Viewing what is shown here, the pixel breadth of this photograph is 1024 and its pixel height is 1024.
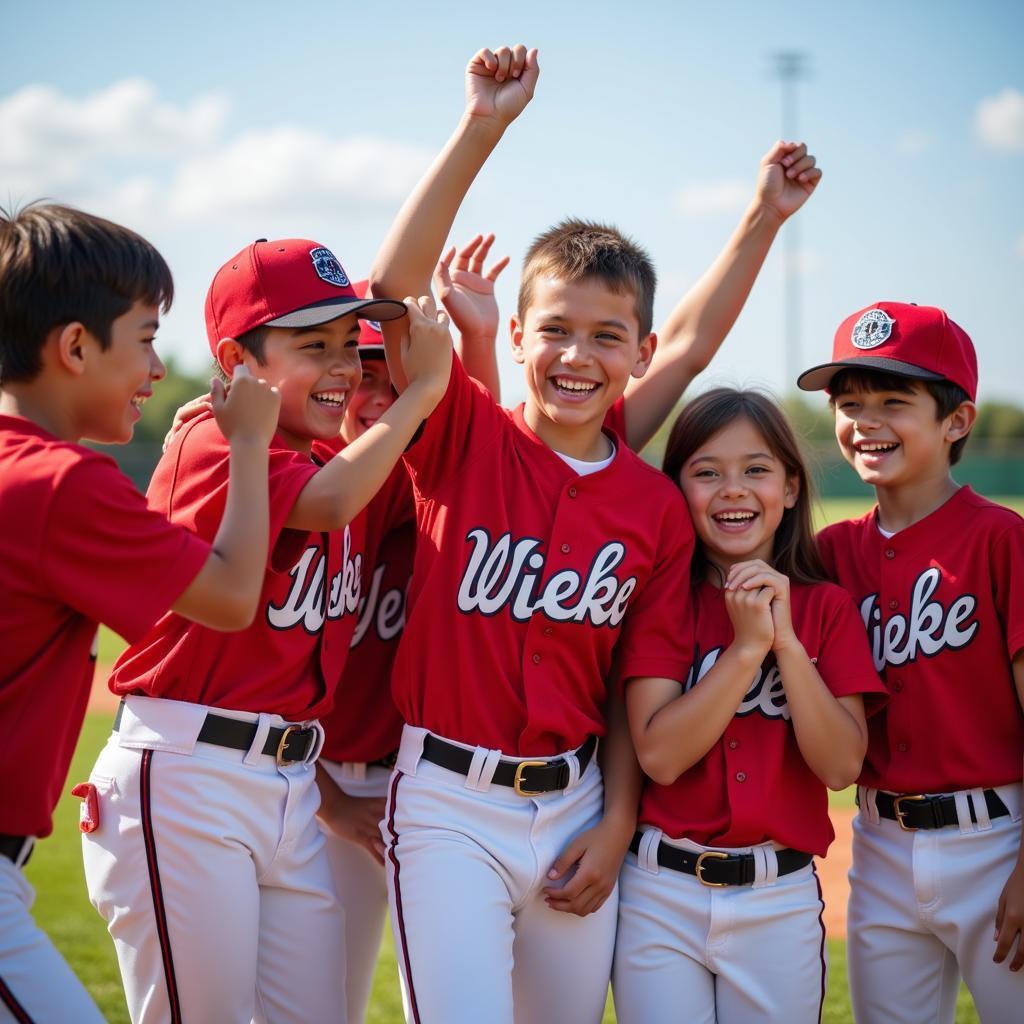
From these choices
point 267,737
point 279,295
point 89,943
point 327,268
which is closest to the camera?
point 267,737

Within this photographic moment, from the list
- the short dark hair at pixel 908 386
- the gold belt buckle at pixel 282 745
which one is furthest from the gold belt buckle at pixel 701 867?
the short dark hair at pixel 908 386

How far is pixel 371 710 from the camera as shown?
292 centimetres

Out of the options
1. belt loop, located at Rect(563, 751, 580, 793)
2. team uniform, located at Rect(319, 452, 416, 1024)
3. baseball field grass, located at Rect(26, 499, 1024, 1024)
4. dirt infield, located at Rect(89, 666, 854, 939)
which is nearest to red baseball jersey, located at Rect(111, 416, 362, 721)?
team uniform, located at Rect(319, 452, 416, 1024)

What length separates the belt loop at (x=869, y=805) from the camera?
9.04 feet

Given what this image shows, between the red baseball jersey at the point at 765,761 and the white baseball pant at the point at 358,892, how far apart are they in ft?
2.46

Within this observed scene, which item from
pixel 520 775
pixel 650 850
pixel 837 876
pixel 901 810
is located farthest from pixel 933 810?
pixel 837 876

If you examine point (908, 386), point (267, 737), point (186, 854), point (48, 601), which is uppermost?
point (908, 386)

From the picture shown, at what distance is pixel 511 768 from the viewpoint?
2.45 metres

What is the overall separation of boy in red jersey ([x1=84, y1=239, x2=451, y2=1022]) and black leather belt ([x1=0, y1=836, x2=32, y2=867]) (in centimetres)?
36

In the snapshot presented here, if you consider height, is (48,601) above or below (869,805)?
above

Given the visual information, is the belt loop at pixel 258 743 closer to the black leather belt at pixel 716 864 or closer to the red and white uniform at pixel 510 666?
the red and white uniform at pixel 510 666

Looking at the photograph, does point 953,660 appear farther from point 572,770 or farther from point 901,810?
point 572,770

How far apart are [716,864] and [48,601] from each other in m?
1.49

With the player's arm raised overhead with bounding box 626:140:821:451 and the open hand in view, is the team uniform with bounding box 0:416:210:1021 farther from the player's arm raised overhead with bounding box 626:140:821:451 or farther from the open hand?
the player's arm raised overhead with bounding box 626:140:821:451
